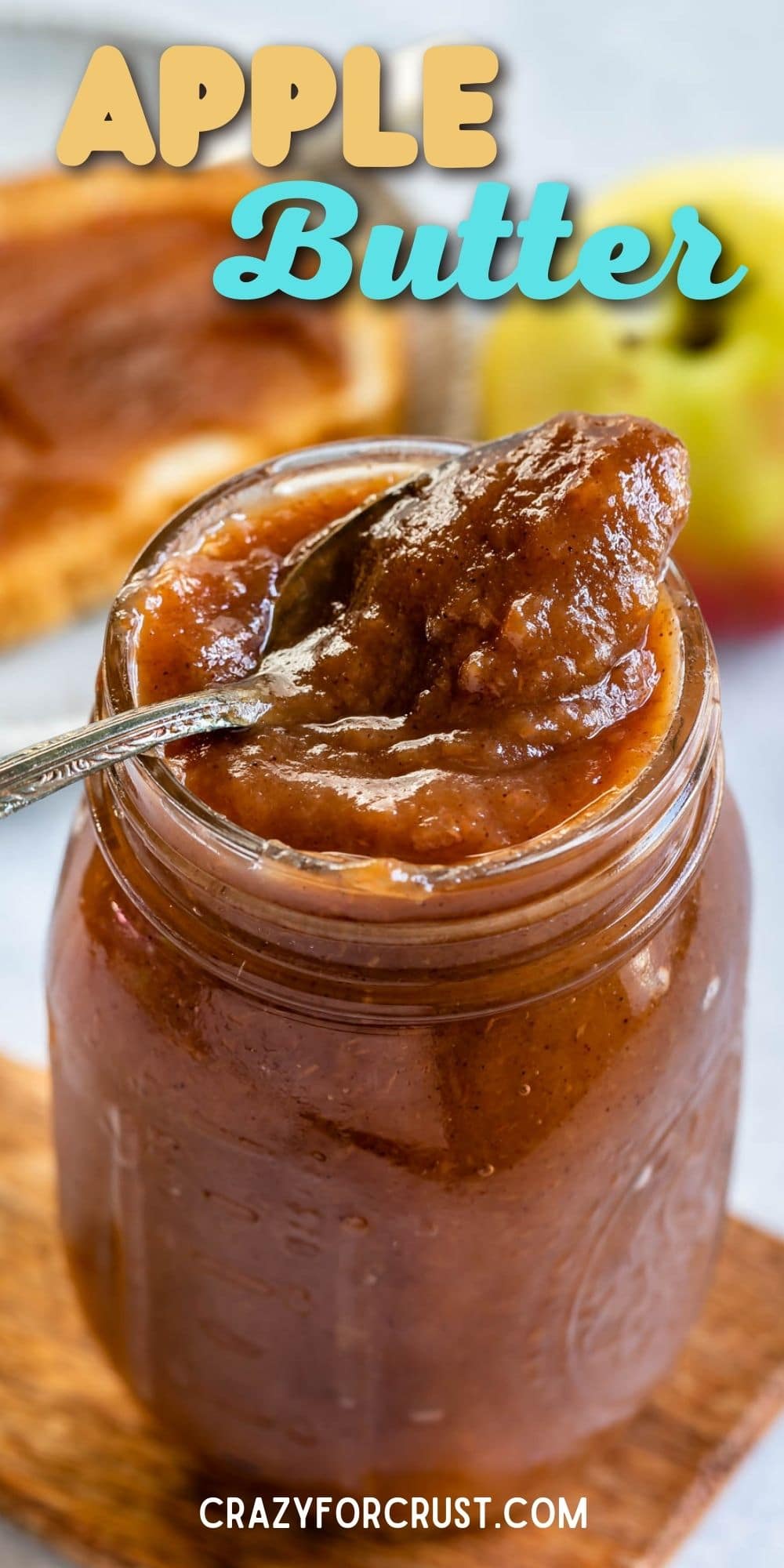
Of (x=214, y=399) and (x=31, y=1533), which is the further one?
(x=214, y=399)

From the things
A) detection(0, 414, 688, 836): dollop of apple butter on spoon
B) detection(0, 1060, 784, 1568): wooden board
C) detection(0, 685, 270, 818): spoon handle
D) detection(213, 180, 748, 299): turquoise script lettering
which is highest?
detection(213, 180, 748, 299): turquoise script lettering

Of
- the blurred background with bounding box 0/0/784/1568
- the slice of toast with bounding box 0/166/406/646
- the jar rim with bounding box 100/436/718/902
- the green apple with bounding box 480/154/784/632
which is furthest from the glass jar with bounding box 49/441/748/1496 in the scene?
the slice of toast with bounding box 0/166/406/646

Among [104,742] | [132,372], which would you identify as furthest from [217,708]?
[132,372]

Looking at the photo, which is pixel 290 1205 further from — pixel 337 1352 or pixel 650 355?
pixel 650 355

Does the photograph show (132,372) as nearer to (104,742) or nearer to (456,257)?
(456,257)

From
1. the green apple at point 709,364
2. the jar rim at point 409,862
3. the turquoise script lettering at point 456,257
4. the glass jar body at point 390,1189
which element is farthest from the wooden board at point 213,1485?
the turquoise script lettering at point 456,257

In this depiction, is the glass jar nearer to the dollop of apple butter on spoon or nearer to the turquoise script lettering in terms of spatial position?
the dollop of apple butter on spoon

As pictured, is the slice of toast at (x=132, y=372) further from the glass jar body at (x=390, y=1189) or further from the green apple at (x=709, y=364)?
the glass jar body at (x=390, y=1189)

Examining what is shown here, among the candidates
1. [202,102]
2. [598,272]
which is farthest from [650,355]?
[202,102]
